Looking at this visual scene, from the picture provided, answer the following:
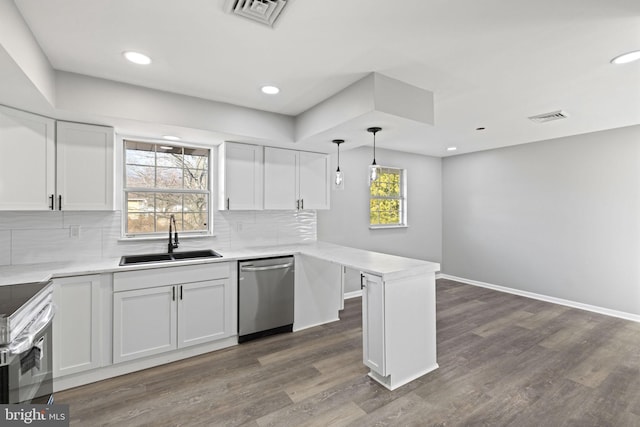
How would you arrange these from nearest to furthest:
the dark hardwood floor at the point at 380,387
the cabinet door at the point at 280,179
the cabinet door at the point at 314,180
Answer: the dark hardwood floor at the point at 380,387, the cabinet door at the point at 280,179, the cabinet door at the point at 314,180

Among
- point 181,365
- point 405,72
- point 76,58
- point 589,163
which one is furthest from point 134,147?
point 589,163

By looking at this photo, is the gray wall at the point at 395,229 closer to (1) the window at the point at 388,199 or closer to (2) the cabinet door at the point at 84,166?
(1) the window at the point at 388,199

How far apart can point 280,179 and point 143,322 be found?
6.74 ft

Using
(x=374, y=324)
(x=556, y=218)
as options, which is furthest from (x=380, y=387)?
(x=556, y=218)

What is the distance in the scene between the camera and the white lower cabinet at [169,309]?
2.55 meters

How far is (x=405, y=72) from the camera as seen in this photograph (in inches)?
94.0

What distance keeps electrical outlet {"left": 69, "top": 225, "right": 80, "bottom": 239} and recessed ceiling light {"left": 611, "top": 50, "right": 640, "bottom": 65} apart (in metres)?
4.73

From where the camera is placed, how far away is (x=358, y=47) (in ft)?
6.64

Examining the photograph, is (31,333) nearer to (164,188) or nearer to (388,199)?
(164,188)

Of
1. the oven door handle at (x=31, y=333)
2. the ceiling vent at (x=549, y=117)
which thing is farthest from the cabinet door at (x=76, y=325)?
the ceiling vent at (x=549, y=117)

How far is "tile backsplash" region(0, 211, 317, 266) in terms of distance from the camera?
2635mm

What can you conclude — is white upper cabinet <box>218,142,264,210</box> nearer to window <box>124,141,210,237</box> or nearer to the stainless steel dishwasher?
window <box>124,141,210,237</box>

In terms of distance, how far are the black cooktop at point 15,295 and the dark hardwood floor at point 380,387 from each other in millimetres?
938

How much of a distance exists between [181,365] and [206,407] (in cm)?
75
